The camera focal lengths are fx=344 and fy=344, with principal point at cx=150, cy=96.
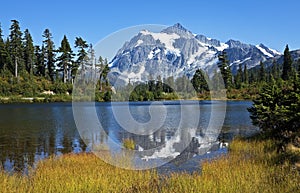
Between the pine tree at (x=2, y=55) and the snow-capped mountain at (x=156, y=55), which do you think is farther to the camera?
the pine tree at (x=2, y=55)

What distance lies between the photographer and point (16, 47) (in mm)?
87062

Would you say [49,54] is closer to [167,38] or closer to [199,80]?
[199,80]

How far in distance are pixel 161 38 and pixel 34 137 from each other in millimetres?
15663

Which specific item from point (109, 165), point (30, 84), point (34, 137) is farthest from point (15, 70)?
point (109, 165)

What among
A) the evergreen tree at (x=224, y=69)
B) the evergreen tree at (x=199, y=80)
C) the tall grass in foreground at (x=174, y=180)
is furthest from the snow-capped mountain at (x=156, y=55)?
the evergreen tree at (x=224, y=69)

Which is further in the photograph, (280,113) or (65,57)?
(65,57)

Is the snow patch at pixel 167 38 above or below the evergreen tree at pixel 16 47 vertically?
below

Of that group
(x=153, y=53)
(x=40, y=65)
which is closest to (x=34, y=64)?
(x=40, y=65)

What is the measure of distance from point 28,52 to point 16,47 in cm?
632

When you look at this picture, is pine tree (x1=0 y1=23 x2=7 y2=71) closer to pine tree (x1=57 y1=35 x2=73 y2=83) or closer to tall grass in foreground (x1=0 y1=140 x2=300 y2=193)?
pine tree (x1=57 y1=35 x2=73 y2=83)

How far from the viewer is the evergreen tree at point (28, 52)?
92.6 m

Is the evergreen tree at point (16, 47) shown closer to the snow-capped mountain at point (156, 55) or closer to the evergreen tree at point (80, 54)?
the evergreen tree at point (80, 54)

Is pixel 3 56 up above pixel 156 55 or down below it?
above

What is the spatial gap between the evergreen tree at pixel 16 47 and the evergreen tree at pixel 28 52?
7.41ft
